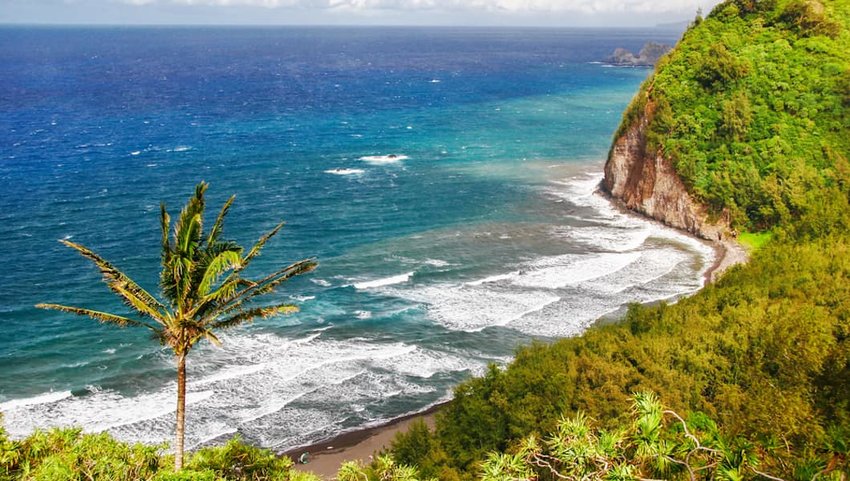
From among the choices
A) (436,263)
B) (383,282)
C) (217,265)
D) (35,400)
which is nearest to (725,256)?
(436,263)

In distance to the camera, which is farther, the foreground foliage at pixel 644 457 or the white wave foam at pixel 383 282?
the white wave foam at pixel 383 282

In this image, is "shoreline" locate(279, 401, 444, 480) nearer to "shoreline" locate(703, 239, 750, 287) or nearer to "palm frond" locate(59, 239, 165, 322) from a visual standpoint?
"palm frond" locate(59, 239, 165, 322)

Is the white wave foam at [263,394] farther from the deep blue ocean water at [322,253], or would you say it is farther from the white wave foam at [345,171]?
the white wave foam at [345,171]


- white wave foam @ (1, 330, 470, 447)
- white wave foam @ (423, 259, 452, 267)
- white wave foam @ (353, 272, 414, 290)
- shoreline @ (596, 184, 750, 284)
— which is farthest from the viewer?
white wave foam @ (423, 259, 452, 267)

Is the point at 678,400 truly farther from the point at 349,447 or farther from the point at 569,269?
the point at 569,269

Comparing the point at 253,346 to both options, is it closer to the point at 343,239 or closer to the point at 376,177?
the point at 343,239

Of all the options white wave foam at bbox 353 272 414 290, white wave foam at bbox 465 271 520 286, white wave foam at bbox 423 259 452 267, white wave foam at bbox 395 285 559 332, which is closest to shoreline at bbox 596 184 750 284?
white wave foam at bbox 395 285 559 332

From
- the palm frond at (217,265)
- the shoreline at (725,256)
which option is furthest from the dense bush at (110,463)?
the shoreline at (725,256)
